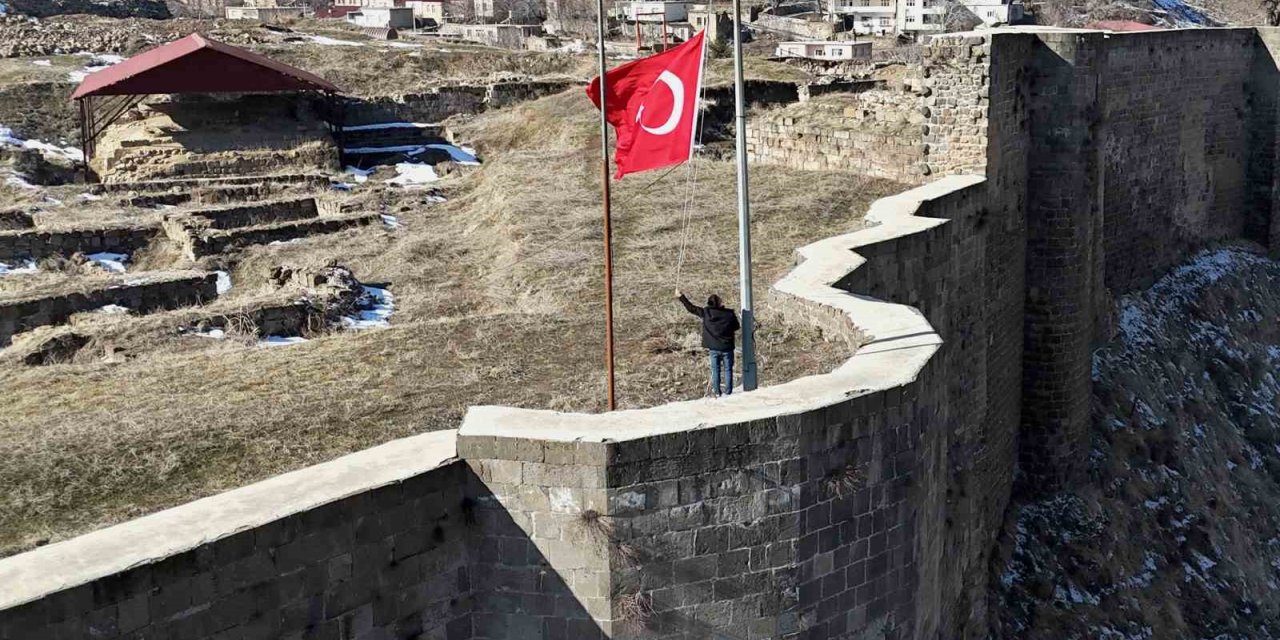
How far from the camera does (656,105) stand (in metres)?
9.85

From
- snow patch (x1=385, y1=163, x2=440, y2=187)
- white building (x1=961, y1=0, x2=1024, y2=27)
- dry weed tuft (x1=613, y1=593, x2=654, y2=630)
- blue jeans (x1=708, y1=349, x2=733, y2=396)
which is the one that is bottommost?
dry weed tuft (x1=613, y1=593, x2=654, y2=630)

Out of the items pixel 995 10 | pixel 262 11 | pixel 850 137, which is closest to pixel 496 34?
pixel 262 11

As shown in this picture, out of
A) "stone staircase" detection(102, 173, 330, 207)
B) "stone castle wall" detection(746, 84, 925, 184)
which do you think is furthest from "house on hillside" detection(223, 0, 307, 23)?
"stone castle wall" detection(746, 84, 925, 184)

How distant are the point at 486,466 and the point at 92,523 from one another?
7.99ft

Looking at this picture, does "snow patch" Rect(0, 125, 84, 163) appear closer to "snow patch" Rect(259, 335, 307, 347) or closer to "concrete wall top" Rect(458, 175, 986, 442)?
"snow patch" Rect(259, 335, 307, 347)

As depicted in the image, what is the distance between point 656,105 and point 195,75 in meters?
23.6

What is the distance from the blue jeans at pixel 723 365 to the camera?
10258mm

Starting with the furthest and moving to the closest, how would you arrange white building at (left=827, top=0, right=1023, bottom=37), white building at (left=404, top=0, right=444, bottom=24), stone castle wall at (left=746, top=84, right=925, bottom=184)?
white building at (left=404, top=0, right=444, bottom=24)
white building at (left=827, top=0, right=1023, bottom=37)
stone castle wall at (left=746, top=84, right=925, bottom=184)

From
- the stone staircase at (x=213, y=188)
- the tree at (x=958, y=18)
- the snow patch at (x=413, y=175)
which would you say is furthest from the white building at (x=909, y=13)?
the stone staircase at (x=213, y=188)

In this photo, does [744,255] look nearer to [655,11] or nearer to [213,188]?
[213,188]

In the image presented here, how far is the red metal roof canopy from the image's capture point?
30.6 m

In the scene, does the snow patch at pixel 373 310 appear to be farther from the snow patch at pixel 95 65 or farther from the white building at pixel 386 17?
the white building at pixel 386 17

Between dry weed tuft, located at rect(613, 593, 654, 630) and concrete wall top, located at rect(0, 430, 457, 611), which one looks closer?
concrete wall top, located at rect(0, 430, 457, 611)

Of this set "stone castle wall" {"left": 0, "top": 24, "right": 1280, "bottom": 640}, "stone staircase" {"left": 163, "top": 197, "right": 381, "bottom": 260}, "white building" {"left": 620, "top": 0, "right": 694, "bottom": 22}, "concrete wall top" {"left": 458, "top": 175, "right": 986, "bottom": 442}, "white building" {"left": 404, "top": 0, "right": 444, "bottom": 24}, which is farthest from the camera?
"white building" {"left": 404, "top": 0, "right": 444, "bottom": 24}
